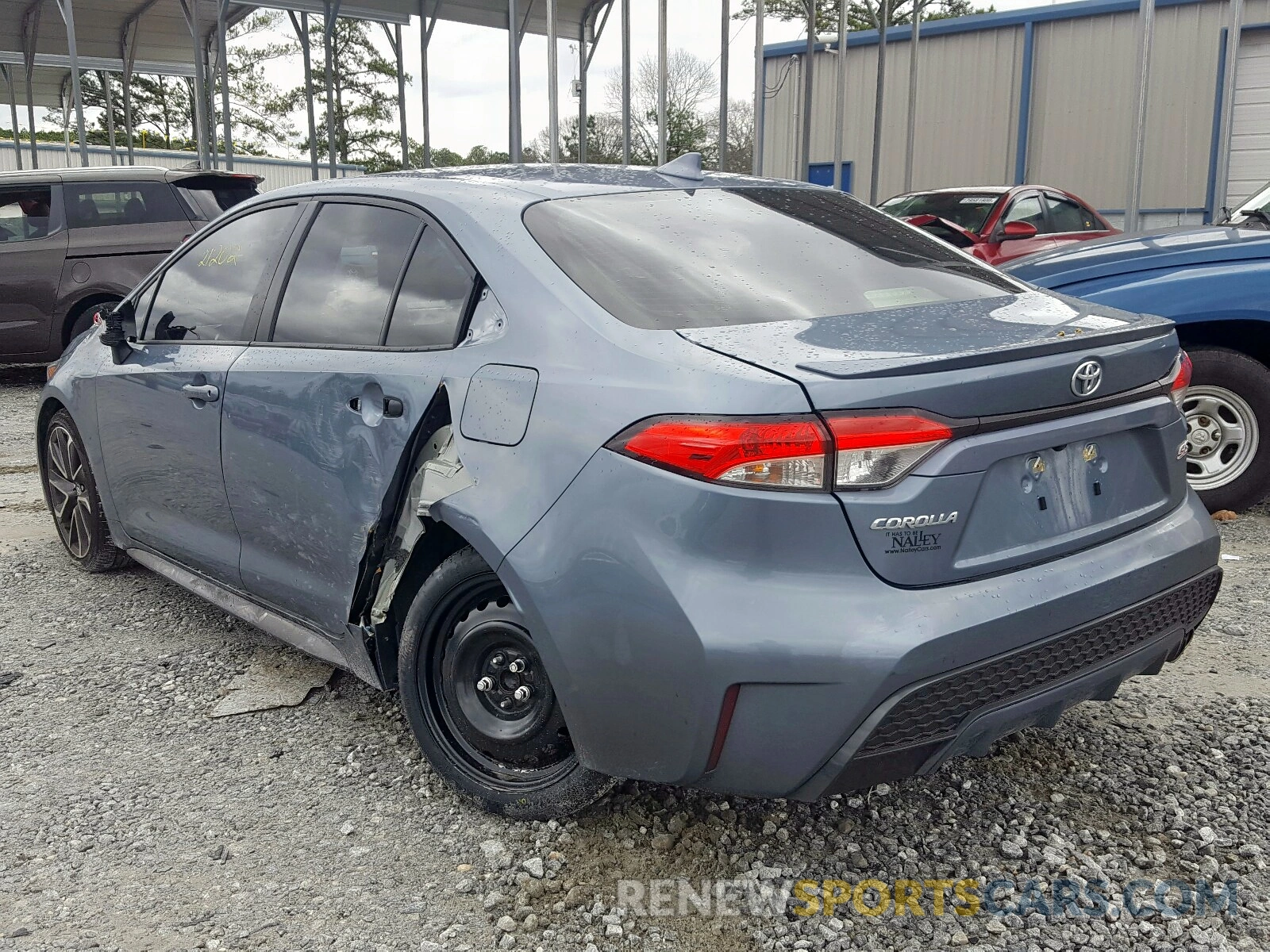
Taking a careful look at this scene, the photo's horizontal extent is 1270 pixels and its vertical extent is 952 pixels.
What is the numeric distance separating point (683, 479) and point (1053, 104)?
72.7ft

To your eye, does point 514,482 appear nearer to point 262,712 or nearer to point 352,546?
point 352,546

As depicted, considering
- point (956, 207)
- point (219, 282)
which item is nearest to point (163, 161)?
point (956, 207)

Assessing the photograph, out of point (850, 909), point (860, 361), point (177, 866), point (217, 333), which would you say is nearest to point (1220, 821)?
point (850, 909)

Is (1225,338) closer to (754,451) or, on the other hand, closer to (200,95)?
(754,451)

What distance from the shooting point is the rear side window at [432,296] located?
9.07ft

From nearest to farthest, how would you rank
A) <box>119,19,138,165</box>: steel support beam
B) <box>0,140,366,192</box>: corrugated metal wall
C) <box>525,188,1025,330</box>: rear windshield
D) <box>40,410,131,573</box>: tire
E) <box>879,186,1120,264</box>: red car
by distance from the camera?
<box>525,188,1025,330</box>: rear windshield
<box>40,410,131,573</box>: tire
<box>879,186,1120,264</box>: red car
<box>119,19,138,165</box>: steel support beam
<box>0,140,366,192</box>: corrugated metal wall

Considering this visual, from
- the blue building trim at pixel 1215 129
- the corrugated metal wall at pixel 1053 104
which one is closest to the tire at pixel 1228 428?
the blue building trim at pixel 1215 129

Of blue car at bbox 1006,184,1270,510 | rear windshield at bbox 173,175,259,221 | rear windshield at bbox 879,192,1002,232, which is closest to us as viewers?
blue car at bbox 1006,184,1270,510

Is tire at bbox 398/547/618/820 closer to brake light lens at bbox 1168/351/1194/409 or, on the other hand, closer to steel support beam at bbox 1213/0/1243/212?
brake light lens at bbox 1168/351/1194/409

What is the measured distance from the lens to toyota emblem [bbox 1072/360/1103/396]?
2352mm

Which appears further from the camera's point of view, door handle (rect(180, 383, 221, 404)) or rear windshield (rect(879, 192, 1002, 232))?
rear windshield (rect(879, 192, 1002, 232))

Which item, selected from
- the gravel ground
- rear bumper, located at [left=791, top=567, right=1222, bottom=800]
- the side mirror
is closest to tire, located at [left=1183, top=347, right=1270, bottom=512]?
the gravel ground

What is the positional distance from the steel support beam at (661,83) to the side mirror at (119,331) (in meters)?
10.6

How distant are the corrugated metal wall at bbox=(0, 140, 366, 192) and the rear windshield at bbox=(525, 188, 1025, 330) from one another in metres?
28.2
